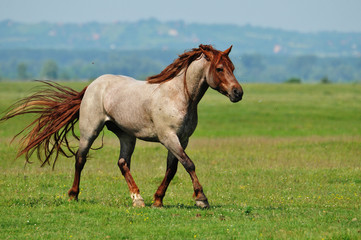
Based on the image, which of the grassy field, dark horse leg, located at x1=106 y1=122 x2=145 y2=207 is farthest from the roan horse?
the grassy field

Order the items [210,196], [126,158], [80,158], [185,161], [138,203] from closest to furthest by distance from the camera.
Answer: [185,161] < [138,203] < [126,158] < [80,158] < [210,196]

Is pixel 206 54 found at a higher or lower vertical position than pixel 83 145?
higher

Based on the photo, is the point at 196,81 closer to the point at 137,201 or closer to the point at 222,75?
the point at 222,75

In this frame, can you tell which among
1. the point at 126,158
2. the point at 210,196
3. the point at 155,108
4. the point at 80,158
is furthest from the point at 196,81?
the point at 210,196

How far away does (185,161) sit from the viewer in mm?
10586

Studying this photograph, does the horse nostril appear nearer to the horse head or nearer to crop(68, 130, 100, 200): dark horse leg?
the horse head

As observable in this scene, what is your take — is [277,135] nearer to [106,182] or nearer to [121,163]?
[106,182]

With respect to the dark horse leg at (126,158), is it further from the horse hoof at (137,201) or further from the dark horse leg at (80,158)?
the dark horse leg at (80,158)

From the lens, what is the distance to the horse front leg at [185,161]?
10602 millimetres

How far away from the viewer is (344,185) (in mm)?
14773

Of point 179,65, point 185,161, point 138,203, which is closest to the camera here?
point 185,161

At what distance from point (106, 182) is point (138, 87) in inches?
162

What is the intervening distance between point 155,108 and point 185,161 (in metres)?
1.15

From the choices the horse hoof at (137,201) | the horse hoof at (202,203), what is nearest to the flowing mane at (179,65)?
the horse hoof at (137,201)
